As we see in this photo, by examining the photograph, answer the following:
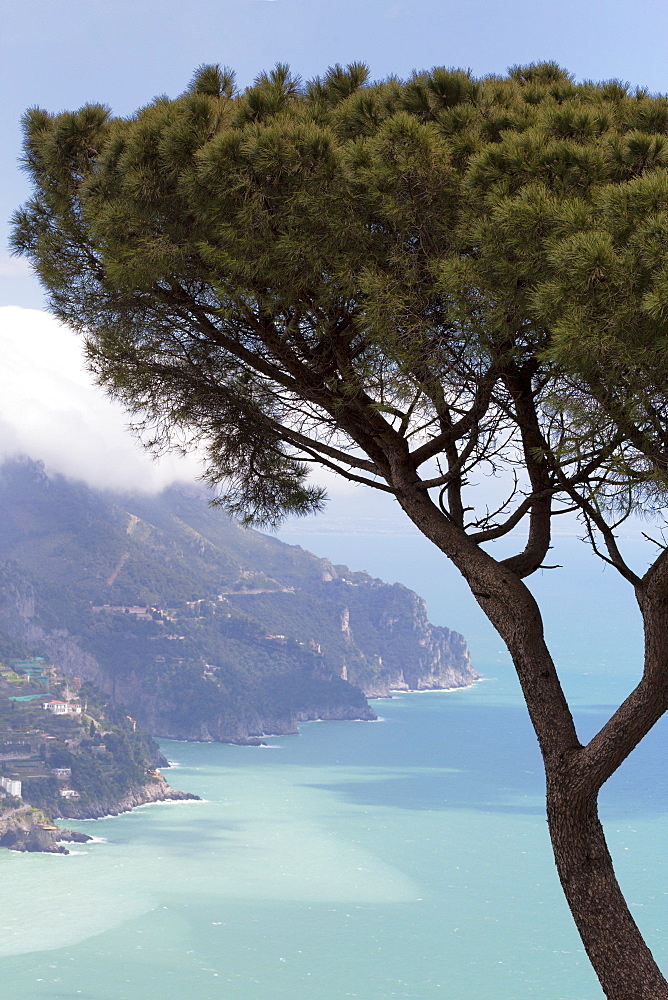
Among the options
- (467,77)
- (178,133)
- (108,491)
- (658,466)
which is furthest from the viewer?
(108,491)

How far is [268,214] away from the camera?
2.66 meters

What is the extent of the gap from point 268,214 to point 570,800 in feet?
6.36

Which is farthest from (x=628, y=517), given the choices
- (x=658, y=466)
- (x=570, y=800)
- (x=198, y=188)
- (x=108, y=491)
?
(x=108, y=491)

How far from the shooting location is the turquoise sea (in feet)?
76.9

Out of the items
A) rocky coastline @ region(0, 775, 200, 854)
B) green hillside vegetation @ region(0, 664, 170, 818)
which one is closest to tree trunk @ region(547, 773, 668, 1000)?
rocky coastline @ region(0, 775, 200, 854)

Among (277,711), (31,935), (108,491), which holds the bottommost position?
(31,935)

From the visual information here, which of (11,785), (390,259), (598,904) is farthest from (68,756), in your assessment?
(390,259)

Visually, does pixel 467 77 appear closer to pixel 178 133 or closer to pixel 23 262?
pixel 178 133

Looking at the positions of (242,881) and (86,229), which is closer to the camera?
(86,229)

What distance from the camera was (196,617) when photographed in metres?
46.3

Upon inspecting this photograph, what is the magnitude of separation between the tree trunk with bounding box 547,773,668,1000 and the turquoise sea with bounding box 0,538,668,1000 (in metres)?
21.1

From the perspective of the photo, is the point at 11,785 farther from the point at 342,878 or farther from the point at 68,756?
the point at 342,878

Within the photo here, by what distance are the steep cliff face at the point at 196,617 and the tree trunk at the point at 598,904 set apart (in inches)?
1667

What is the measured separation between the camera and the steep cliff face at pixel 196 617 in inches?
1769
